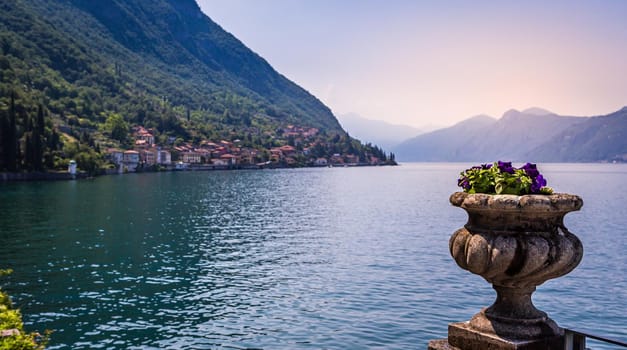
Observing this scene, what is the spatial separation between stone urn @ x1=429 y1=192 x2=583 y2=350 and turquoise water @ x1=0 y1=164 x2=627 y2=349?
1165cm

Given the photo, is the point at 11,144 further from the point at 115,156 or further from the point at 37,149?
the point at 115,156

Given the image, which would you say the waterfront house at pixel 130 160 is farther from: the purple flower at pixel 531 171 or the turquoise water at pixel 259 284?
the purple flower at pixel 531 171

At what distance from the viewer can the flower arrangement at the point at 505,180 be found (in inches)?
257

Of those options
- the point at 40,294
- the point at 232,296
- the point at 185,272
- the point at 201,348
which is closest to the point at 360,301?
the point at 232,296

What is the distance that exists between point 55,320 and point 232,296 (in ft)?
24.0

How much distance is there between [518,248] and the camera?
20.0 ft

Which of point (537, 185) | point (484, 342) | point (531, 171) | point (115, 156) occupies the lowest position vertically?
point (484, 342)

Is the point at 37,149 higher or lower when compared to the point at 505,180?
higher

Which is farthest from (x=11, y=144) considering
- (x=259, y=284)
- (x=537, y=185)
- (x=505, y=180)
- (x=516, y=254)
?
(x=516, y=254)

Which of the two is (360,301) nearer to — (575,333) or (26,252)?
(575,333)

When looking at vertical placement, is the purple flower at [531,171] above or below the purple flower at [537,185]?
above

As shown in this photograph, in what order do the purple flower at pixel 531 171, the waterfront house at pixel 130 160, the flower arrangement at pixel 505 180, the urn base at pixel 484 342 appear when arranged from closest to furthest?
1. the urn base at pixel 484 342
2. the flower arrangement at pixel 505 180
3. the purple flower at pixel 531 171
4. the waterfront house at pixel 130 160

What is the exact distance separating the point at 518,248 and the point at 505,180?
91cm

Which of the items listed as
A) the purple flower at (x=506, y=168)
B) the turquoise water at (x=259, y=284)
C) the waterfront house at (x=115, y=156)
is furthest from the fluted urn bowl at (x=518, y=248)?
the waterfront house at (x=115, y=156)
